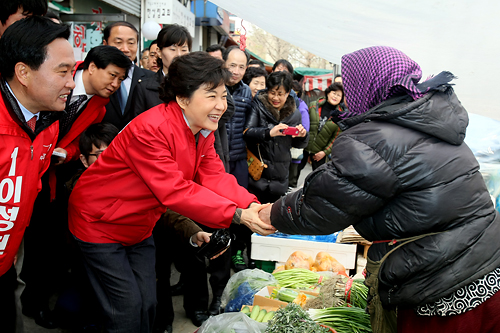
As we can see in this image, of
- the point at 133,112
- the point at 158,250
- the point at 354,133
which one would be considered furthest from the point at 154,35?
the point at 354,133

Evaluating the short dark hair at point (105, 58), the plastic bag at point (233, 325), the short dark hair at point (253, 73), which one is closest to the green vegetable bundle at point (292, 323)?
the plastic bag at point (233, 325)

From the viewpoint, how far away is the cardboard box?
3.93m

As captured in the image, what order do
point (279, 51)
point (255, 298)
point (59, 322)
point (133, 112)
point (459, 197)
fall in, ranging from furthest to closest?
point (279, 51), point (133, 112), point (59, 322), point (255, 298), point (459, 197)

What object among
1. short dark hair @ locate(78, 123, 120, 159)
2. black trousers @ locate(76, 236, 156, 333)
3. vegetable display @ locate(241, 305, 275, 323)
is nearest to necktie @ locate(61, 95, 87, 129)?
short dark hair @ locate(78, 123, 120, 159)

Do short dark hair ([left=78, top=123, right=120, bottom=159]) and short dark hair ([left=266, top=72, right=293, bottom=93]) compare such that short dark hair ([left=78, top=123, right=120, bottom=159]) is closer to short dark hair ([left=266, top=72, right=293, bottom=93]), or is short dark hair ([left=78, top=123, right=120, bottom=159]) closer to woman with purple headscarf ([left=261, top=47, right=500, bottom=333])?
woman with purple headscarf ([left=261, top=47, right=500, bottom=333])

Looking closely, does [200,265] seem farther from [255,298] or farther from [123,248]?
[123,248]

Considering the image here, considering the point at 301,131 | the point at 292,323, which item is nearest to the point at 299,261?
the point at 292,323

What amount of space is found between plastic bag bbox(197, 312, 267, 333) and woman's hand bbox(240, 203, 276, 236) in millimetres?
516

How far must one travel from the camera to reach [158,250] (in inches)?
132

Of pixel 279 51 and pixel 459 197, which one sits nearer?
pixel 459 197

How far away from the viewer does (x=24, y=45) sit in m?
2.13

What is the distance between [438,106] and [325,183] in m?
0.57

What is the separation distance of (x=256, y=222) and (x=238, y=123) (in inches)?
92.3

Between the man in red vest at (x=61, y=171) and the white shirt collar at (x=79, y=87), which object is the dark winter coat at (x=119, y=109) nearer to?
the man in red vest at (x=61, y=171)
